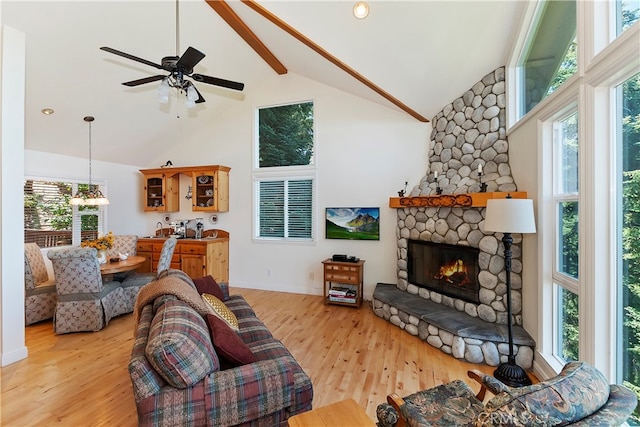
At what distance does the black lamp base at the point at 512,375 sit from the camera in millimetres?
2406

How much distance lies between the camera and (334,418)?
46.4 inches

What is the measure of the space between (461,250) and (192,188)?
490 centimetres

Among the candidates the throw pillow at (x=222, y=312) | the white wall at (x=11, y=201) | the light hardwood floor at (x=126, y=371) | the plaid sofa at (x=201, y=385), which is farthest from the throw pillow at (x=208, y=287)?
the white wall at (x=11, y=201)

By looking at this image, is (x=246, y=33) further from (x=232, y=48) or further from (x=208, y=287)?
(x=208, y=287)

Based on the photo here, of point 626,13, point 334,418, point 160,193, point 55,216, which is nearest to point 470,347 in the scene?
point 334,418

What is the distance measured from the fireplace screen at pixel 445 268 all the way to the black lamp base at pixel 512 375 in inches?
31.1

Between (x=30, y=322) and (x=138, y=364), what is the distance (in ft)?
12.0

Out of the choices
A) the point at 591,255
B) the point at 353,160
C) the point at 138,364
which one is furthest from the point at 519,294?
the point at 138,364

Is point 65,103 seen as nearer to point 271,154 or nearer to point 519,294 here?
point 271,154

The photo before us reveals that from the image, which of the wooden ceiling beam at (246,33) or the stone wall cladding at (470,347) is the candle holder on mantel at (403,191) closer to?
the stone wall cladding at (470,347)

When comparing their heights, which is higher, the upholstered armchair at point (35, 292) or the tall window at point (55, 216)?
the tall window at point (55, 216)

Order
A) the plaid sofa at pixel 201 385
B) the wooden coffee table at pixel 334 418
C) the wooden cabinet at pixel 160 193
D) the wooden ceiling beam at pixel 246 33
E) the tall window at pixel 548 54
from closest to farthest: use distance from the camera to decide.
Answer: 1. the wooden coffee table at pixel 334 418
2. the plaid sofa at pixel 201 385
3. the tall window at pixel 548 54
4. the wooden ceiling beam at pixel 246 33
5. the wooden cabinet at pixel 160 193

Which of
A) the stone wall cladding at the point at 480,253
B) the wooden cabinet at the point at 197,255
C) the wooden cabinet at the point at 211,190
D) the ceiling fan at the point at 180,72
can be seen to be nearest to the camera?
the ceiling fan at the point at 180,72

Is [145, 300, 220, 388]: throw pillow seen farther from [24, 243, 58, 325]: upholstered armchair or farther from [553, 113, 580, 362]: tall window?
[24, 243, 58, 325]: upholstered armchair
